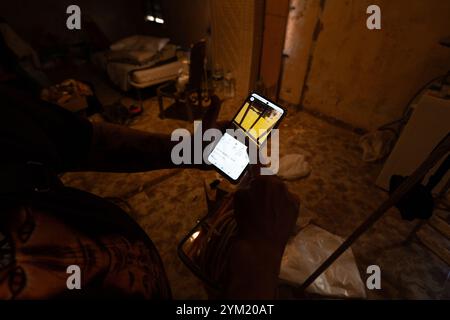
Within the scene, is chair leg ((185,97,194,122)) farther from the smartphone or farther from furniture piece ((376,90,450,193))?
furniture piece ((376,90,450,193))

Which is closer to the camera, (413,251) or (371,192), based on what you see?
(413,251)

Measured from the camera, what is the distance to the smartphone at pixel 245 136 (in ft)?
3.28

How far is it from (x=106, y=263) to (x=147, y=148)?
1.41ft

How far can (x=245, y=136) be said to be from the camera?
1.03 metres

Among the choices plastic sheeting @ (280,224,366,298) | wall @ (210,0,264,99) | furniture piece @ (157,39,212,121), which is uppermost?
wall @ (210,0,264,99)

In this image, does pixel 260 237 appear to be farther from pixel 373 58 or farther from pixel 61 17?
pixel 61 17

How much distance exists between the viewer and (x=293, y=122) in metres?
2.74

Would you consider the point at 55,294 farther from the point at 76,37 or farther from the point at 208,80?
the point at 76,37

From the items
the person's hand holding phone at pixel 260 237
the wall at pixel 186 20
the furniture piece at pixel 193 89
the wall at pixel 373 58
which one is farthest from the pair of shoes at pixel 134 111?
the person's hand holding phone at pixel 260 237

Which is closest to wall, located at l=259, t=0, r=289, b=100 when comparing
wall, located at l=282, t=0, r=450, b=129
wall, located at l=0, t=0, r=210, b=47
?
wall, located at l=282, t=0, r=450, b=129

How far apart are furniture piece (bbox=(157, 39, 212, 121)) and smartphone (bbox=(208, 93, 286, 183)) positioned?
1693 millimetres

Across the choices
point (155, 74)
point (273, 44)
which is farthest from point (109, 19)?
point (273, 44)

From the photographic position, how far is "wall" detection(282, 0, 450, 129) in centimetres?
185

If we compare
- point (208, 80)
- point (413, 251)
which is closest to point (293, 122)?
point (208, 80)
